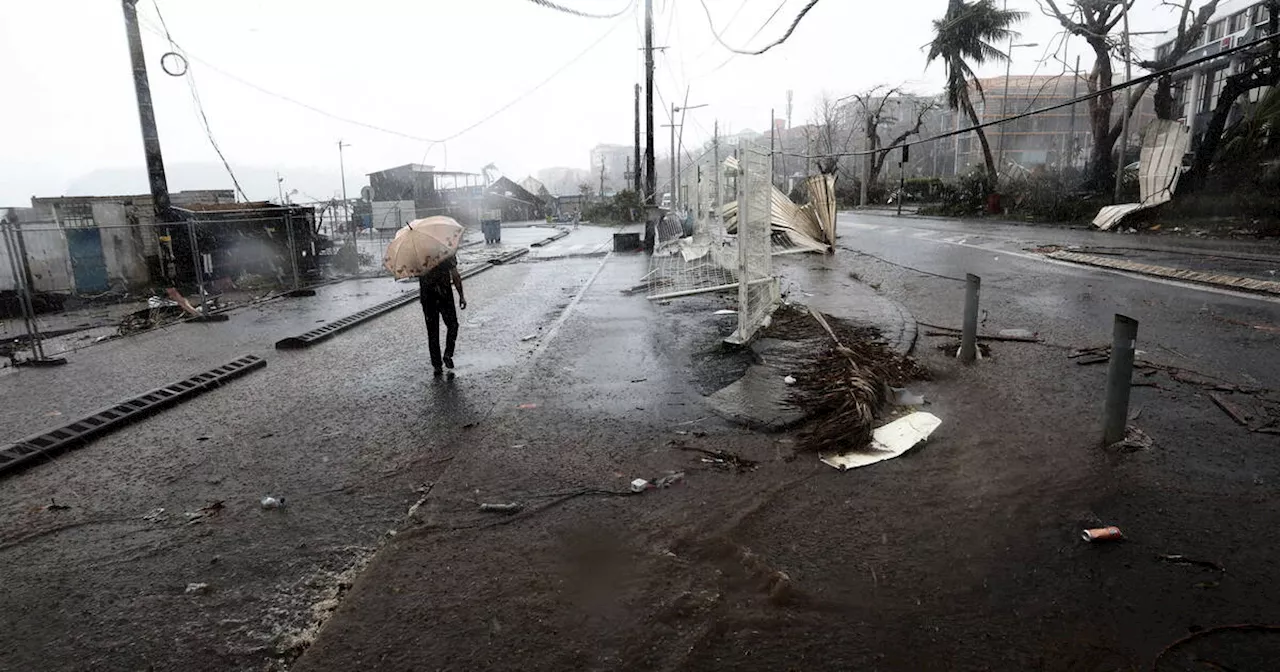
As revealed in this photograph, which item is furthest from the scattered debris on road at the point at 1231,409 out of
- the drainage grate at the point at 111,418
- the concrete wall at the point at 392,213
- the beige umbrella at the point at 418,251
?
the concrete wall at the point at 392,213

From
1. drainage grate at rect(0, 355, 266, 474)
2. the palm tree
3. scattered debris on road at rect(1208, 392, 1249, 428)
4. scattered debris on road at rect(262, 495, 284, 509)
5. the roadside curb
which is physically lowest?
scattered debris on road at rect(262, 495, 284, 509)

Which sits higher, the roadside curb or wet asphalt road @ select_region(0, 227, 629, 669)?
the roadside curb

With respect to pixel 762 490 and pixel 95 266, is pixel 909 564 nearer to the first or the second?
pixel 762 490

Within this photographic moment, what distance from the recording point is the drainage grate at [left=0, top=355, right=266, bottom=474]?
4.89 metres

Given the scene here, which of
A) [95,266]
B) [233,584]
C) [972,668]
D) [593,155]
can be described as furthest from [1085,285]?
[593,155]

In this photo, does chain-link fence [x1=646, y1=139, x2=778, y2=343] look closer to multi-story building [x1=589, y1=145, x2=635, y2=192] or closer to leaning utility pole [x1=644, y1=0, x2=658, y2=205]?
leaning utility pole [x1=644, y1=0, x2=658, y2=205]

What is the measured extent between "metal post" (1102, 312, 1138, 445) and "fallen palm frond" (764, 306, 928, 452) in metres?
1.44

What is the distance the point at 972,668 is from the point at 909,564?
0.70 m

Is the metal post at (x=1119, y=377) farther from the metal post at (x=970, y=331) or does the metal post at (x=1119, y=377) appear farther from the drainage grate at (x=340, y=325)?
the drainage grate at (x=340, y=325)

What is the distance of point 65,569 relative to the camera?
131 inches

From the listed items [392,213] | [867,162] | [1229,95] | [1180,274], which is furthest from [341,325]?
[867,162]

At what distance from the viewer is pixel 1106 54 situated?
24328 millimetres

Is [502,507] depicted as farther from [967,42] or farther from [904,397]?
[967,42]

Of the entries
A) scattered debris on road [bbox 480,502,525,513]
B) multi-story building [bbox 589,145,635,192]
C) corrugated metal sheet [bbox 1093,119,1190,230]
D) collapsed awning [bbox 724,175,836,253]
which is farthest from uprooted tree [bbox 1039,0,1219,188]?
multi-story building [bbox 589,145,635,192]
